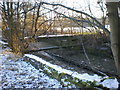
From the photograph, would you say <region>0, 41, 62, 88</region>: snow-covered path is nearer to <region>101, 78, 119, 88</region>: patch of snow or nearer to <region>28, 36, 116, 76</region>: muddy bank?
<region>101, 78, 119, 88</region>: patch of snow

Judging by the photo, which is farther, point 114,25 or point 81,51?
point 81,51

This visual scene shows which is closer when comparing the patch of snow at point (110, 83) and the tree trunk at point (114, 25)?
the tree trunk at point (114, 25)

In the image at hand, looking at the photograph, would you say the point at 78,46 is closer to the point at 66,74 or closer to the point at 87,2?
the point at 87,2

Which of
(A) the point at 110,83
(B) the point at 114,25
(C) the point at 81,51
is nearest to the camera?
(B) the point at 114,25

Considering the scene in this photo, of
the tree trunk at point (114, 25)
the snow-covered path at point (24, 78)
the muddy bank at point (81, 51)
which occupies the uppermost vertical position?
the tree trunk at point (114, 25)

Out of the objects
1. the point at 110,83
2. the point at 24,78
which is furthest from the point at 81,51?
the point at 110,83

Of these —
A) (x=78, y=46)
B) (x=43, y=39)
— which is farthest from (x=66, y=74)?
(x=43, y=39)

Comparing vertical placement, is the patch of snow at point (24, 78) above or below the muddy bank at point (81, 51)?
below

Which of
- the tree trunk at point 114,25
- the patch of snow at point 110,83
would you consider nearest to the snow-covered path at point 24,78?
the patch of snow at point 110,83

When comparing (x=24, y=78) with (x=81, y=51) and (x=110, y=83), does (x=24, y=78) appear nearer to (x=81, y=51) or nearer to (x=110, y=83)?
(x=110, y=83)

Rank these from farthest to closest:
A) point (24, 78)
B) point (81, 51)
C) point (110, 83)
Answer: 1. point (81, 51)
2. point (24, 78)
3. point (110, 83)

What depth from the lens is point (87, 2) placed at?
2928mm

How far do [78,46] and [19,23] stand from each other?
1942 mm

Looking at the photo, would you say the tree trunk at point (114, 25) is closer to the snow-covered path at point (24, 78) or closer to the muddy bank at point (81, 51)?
the snow-covered path at point (24, 78)
